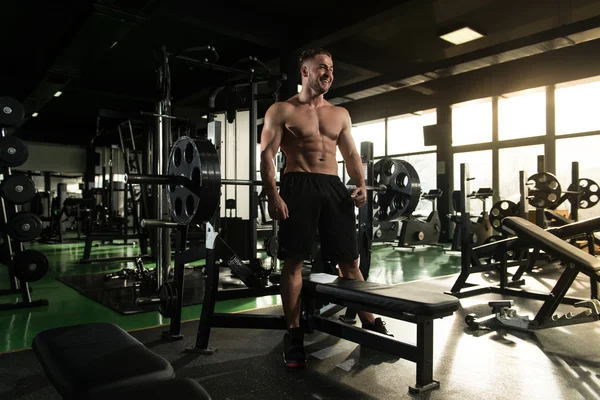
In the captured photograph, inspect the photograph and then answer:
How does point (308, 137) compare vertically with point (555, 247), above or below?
above

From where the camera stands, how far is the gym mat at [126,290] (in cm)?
311

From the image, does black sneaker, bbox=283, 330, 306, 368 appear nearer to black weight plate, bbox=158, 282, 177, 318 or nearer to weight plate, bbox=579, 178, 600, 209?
black weight plate, bbox=158, 282, 177, 318

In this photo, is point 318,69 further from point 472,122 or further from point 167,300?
point 472,122

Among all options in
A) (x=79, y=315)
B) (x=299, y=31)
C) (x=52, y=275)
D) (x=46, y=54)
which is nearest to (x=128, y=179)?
(x=79, y=315)

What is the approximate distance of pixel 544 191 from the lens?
4473 millimetres

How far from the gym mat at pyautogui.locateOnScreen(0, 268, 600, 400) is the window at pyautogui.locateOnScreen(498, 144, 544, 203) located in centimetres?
592

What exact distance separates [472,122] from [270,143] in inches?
298

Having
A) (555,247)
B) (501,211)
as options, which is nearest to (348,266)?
(555,247)

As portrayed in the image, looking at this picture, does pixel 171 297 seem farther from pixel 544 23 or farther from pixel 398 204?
pixel 544 23

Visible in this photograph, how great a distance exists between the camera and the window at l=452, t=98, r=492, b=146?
8.36 meters

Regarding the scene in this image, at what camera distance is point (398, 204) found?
2.95 metres

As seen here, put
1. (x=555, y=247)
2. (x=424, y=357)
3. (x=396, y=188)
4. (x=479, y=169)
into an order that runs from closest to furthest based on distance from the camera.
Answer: (x=424, y=357) → (x=555, y=247) → (x=396, y=188) → (x=479, y=169)

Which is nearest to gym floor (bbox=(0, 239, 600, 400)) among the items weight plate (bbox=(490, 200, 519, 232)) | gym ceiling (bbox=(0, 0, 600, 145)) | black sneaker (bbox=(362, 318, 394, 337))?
black sneaker (bbox=(362, 318, 394, 337))

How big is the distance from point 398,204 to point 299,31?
3576 mm
